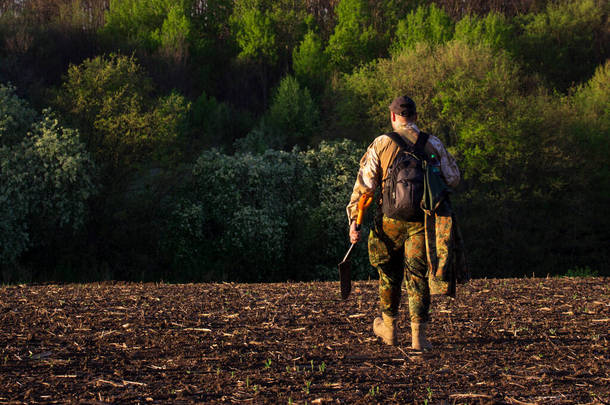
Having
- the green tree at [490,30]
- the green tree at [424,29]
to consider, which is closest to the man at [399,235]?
the green tree at [490,30]

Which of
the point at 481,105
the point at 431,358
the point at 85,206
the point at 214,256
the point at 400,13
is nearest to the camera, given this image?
the point at 431,358

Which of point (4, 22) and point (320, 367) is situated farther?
point (4, 22)

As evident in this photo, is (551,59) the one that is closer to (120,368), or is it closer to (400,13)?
(400,13)

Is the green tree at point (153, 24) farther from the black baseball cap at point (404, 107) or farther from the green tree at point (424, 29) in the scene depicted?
the black baseball cap at point (404, 107)

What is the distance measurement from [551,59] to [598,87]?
1162cm

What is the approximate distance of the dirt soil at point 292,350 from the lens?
4.91m

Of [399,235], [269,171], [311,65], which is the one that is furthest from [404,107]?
[311,65]

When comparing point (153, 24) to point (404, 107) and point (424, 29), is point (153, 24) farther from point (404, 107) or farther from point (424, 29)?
point (404, 107)

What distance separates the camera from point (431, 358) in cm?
598

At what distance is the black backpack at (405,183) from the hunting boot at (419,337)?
993mm

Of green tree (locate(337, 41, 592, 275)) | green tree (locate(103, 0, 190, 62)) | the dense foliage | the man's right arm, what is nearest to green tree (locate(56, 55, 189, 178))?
the dense foliage

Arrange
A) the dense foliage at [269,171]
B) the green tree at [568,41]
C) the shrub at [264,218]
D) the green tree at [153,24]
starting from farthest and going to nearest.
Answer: the green tree at [153,24] → the green tree at [568,41] → the shrub at [264,218] → the dense foliage at [269,171]

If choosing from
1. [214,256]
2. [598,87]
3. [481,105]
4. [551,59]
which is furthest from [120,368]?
[551,59]

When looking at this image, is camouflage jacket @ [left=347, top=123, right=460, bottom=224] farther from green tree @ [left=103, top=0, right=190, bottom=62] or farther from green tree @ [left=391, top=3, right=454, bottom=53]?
green tree @ [left=103, top=0, right=190, bottom=62]
